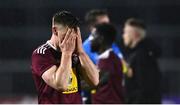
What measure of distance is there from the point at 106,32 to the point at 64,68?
2.90m

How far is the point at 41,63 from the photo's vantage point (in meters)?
4.99

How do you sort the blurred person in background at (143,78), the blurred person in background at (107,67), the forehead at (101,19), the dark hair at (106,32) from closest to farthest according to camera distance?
the blurred person in background at (107,67)
the dark hair at (106,32)
the forehead at (101,19)
the blurred person in background at (143,78)

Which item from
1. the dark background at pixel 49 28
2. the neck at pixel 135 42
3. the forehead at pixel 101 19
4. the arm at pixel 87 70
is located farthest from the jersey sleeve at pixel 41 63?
the dark background at pixel 49 28

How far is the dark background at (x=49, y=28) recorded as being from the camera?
11.5 meters

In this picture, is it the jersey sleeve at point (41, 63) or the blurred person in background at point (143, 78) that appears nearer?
the jersey sleeve at point (41, 63)

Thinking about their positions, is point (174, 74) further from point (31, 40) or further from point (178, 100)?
point (31, 40)

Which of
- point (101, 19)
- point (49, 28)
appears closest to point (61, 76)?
point (101, 19)

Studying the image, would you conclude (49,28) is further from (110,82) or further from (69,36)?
(69,36)

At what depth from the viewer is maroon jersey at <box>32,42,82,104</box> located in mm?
4992

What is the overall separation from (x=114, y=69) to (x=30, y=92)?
4.68 m

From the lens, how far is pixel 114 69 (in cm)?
745

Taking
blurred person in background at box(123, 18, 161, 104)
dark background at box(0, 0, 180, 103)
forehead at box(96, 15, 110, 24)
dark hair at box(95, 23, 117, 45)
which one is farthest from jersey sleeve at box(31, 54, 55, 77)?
dark background at box(0, 0, 180, 103)

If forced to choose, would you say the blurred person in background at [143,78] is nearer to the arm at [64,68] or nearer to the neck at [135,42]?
the neck at [135,42]

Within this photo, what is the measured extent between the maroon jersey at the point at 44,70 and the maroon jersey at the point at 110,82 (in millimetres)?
2155
